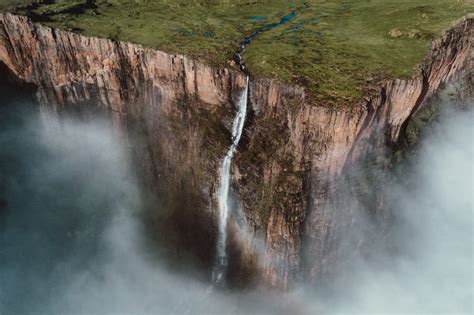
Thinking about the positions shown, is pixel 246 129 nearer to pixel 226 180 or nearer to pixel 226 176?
pixel 226 176

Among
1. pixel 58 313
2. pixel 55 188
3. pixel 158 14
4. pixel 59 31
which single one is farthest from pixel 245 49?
pixel 58 313

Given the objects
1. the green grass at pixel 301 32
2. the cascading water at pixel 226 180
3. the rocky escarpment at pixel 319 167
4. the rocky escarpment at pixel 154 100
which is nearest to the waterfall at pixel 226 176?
the cascading water at pixel 226 180

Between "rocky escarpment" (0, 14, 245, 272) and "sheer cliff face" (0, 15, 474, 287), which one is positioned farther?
"rocky escarpment" (0, 14, 245, 272)

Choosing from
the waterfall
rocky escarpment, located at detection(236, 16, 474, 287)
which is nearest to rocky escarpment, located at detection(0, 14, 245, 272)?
the waterfall

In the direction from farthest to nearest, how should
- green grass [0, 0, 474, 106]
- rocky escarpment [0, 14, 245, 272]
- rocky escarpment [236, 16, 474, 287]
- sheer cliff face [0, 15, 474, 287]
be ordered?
rocky escarpment [0, 14, 245, 272], green grass [0, 0, 474, 106], sheer cliff face [0, 15, 474, 287], rocky escarpment [236, 16, 474, 287]

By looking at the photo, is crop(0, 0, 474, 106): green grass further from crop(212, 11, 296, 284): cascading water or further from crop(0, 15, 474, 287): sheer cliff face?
crop(0, 15, 474, 287): sheer cliff face

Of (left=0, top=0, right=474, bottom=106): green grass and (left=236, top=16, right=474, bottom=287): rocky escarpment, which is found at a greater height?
(left=0, top=0, right=474, bottom=106): green grass
